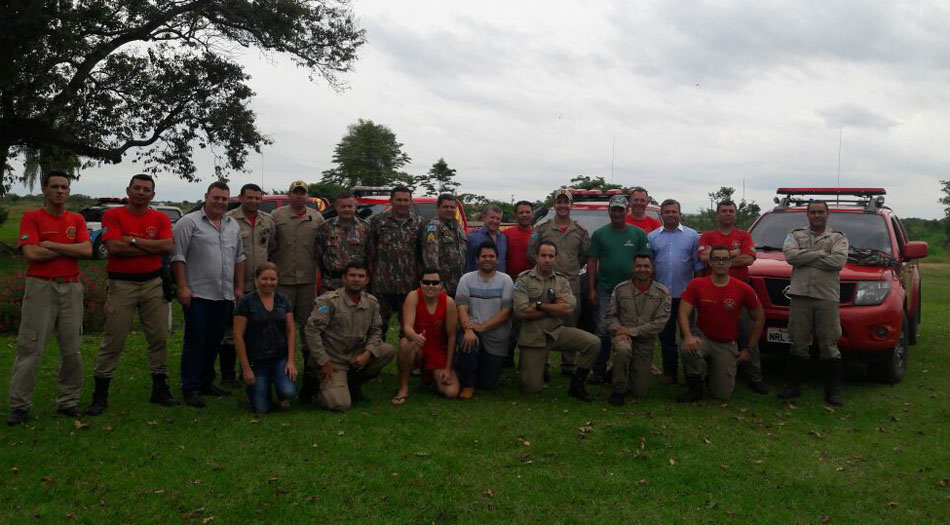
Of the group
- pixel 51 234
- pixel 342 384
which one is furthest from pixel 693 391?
pixel 51 234

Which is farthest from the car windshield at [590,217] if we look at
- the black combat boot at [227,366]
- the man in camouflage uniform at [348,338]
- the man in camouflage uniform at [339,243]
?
the black combat boot at [227,366]

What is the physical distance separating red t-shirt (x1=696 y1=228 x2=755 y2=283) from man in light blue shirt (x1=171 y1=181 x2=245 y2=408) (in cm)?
445

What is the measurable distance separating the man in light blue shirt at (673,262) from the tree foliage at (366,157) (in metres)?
58.0

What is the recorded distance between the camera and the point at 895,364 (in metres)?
6.96

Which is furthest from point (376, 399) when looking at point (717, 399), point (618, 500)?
point (717, 399)

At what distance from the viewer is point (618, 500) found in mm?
4234

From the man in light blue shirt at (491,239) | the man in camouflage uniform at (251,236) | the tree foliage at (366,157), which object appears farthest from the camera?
the tree foliage at (366,157)

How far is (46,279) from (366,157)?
204 ft

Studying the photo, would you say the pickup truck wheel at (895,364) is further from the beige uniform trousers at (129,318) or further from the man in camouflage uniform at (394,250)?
the beige uniform trousers at (129,318)

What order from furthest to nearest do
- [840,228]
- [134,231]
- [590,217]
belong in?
[590,217] < [840,228] < [134,231]

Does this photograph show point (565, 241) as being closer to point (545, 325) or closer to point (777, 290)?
point (545, 325)

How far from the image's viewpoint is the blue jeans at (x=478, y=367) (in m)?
6.52

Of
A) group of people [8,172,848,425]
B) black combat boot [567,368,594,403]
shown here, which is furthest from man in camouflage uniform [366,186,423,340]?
black combat boot [567,368,594,403]

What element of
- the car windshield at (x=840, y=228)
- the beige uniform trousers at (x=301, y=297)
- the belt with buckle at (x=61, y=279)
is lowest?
the beige uniform trousers at (x=301, y=297)
